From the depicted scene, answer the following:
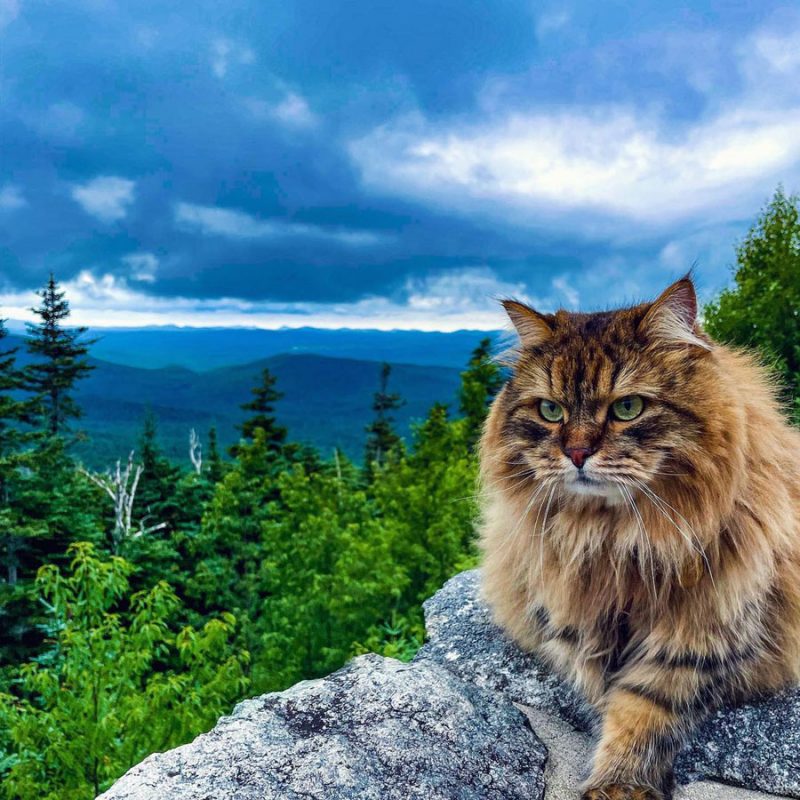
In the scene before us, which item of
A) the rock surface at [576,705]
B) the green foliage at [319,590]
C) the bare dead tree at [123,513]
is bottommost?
the bare dead tree at [123,513]

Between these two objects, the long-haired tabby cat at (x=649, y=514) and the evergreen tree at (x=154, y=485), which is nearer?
the long-haired tabby cat at (x=649, y=514)

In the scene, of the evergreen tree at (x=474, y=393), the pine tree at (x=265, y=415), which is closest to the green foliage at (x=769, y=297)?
the evergreen tree at (x=474, y=393)

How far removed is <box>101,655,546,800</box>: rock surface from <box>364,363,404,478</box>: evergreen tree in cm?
3222

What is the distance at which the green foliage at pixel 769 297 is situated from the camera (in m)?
14.9

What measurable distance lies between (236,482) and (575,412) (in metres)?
19.7

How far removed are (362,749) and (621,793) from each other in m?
0.91

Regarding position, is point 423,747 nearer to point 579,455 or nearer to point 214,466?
point 579,455

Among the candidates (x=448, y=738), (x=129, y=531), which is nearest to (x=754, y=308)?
(x=448, y=738)

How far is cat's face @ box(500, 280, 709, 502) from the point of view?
7.49 ft

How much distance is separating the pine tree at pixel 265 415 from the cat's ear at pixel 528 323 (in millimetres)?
28119

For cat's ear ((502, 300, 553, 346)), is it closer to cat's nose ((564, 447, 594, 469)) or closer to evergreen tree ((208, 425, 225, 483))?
cat's nose ((564, 447, 594, 469))

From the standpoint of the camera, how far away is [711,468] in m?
2.31

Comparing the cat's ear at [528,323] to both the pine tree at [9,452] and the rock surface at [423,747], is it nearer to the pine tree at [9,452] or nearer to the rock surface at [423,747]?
the rock surface at [423,747]

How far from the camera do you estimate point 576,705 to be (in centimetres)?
291
